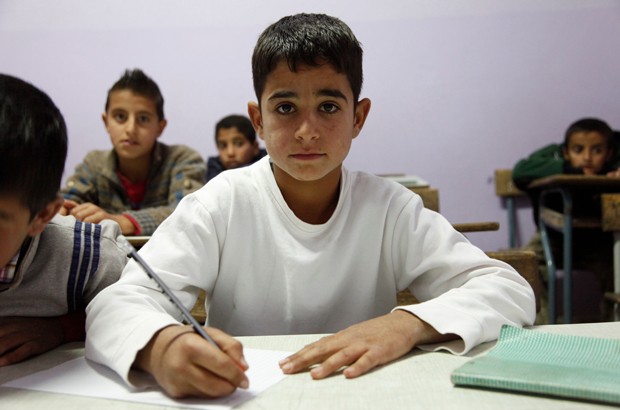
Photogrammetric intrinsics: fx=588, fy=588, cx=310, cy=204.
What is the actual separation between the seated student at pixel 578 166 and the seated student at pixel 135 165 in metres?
1.75

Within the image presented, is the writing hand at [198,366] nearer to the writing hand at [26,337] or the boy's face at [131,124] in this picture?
the writing hand at [26,337]

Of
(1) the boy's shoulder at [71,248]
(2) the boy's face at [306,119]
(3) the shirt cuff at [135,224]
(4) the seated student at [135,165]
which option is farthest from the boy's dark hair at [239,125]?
(1) the boy's shoulder at [71,248]

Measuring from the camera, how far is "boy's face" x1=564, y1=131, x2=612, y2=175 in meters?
3.11

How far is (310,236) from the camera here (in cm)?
103

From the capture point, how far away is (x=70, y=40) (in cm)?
349

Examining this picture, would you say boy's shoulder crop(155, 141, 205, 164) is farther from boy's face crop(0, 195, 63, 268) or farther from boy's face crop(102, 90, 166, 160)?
boy's face crop(0, 195, 63, 268)

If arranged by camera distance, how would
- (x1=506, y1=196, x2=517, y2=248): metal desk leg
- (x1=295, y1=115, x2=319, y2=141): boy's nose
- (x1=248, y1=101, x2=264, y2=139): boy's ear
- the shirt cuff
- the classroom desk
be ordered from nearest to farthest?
the classroom desk < (x1=295, y1=115, x2=319, y2=141): boy's nose < (x1=248, y1=101, x2=264, y2=139): boy's ear < the shirt cuff < (x1=506, y1=196, x2=517, y2=248): metal desk leg

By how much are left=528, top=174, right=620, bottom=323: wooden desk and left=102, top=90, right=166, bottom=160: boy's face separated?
1.69 metres

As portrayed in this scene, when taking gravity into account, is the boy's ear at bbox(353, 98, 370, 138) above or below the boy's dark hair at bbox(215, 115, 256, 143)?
below

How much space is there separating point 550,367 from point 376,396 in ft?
0.59

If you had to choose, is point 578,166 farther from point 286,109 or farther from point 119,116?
Result: point 286,109

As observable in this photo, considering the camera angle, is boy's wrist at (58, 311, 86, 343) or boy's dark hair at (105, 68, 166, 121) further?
boy's dark hair at (105, 68, 166, 121)

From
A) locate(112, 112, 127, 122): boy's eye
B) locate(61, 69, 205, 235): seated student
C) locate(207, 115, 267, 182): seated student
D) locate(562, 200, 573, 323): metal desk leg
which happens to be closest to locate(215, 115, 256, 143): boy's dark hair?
locate(207, 115, 267, 182): seated student

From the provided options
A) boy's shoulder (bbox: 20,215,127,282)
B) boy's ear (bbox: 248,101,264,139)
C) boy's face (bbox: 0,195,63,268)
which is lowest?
boy's shoulder (bbox: 20,215,127,282)
